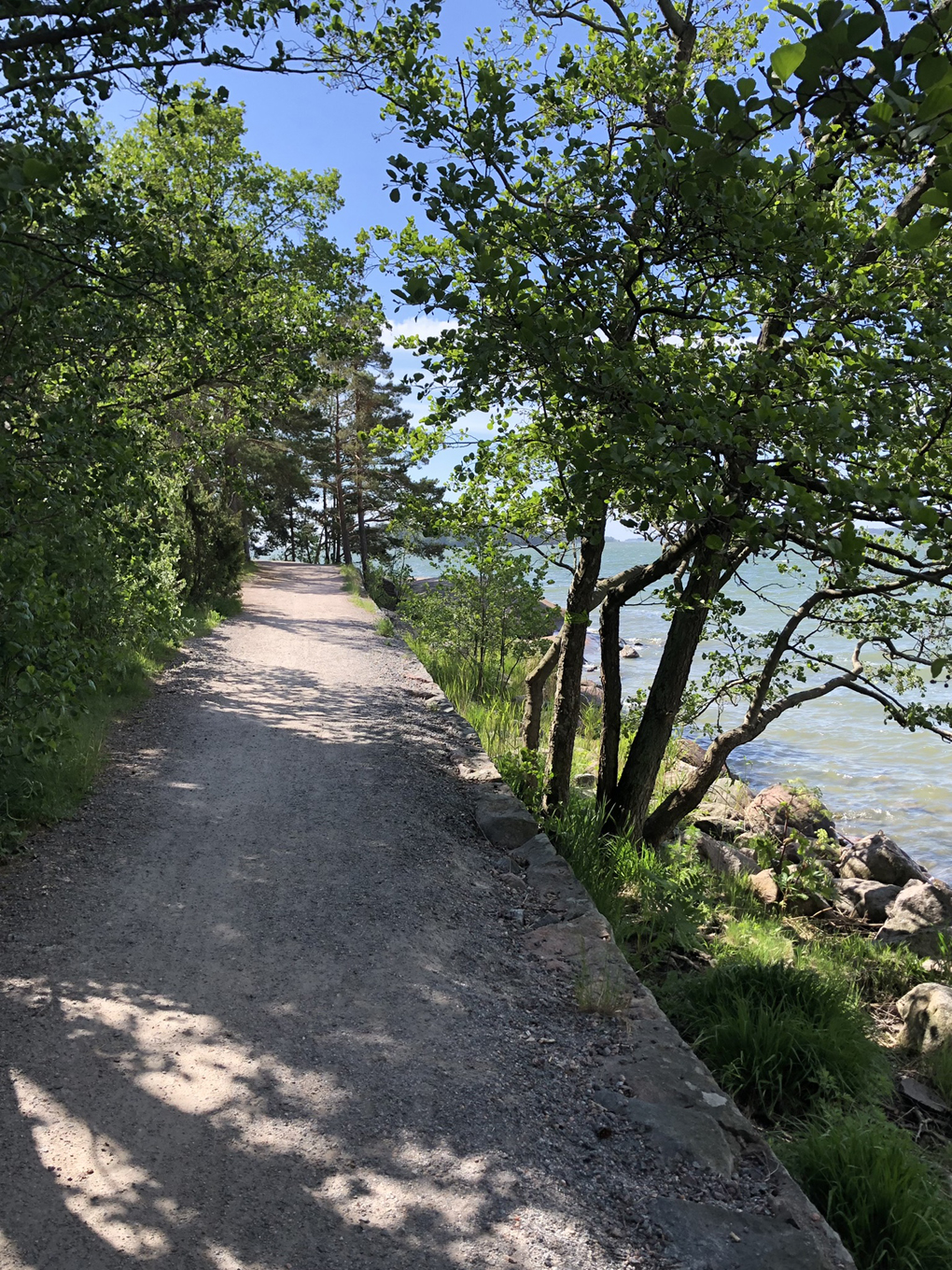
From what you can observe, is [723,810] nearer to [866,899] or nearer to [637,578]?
[866,899]

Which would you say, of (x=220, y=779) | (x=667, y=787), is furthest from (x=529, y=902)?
(x=667, y=787)

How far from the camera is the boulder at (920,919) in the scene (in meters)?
7.06

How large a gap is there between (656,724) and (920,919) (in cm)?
314

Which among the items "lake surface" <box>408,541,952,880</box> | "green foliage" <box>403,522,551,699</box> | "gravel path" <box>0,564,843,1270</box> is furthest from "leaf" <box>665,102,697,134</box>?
"green foliage" <box>403,522,551,699</box>

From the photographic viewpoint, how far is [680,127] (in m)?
1.71

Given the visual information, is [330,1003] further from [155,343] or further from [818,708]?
[818,708]

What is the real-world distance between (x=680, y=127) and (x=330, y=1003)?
11.4 ft

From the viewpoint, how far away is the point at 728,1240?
101 inches

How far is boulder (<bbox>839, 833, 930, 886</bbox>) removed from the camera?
9.05 metres

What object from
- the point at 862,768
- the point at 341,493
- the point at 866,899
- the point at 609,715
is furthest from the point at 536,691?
the point at 341,493

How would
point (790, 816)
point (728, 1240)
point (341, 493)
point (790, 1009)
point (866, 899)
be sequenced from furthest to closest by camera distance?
point (341, 493)
point (790, 816)
point (866, 899)
point (790, 1009)
point (728, 1240)

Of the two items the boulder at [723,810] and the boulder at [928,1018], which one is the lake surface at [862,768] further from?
the boulder at [928,1018]

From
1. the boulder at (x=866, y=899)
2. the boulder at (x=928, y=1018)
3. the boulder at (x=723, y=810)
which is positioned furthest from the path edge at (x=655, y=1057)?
the boulder at (x=723, y=810)

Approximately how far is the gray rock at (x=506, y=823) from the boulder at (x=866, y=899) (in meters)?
4.11
